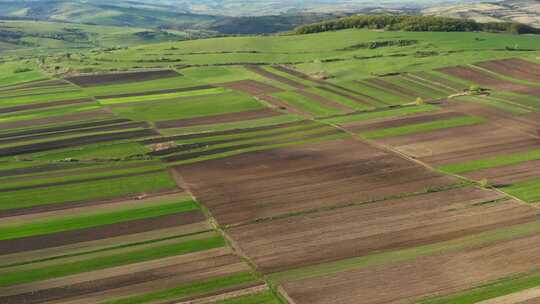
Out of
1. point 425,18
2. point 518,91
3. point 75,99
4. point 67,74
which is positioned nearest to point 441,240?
point 518,91

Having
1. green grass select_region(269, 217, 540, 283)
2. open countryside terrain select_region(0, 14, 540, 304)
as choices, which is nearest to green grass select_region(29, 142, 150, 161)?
open countryside terrain select_region(0, 14, 540, 304)

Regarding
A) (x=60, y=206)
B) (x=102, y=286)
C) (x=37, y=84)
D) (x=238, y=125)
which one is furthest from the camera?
(x=37, y=84)

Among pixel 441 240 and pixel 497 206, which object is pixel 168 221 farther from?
pixel 497 206

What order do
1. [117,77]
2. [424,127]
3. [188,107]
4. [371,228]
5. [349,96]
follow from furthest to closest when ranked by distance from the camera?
1. [117,77]
2. [349,96]
3. [188,107]
4. [424,127]
5. [371,228]

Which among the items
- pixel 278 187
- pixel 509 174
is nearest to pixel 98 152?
pixel 278 187

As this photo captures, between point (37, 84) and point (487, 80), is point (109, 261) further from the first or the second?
point (37, 84)

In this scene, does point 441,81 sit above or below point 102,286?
above

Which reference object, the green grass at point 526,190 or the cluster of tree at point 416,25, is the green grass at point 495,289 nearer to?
the green grass at point 526,190
